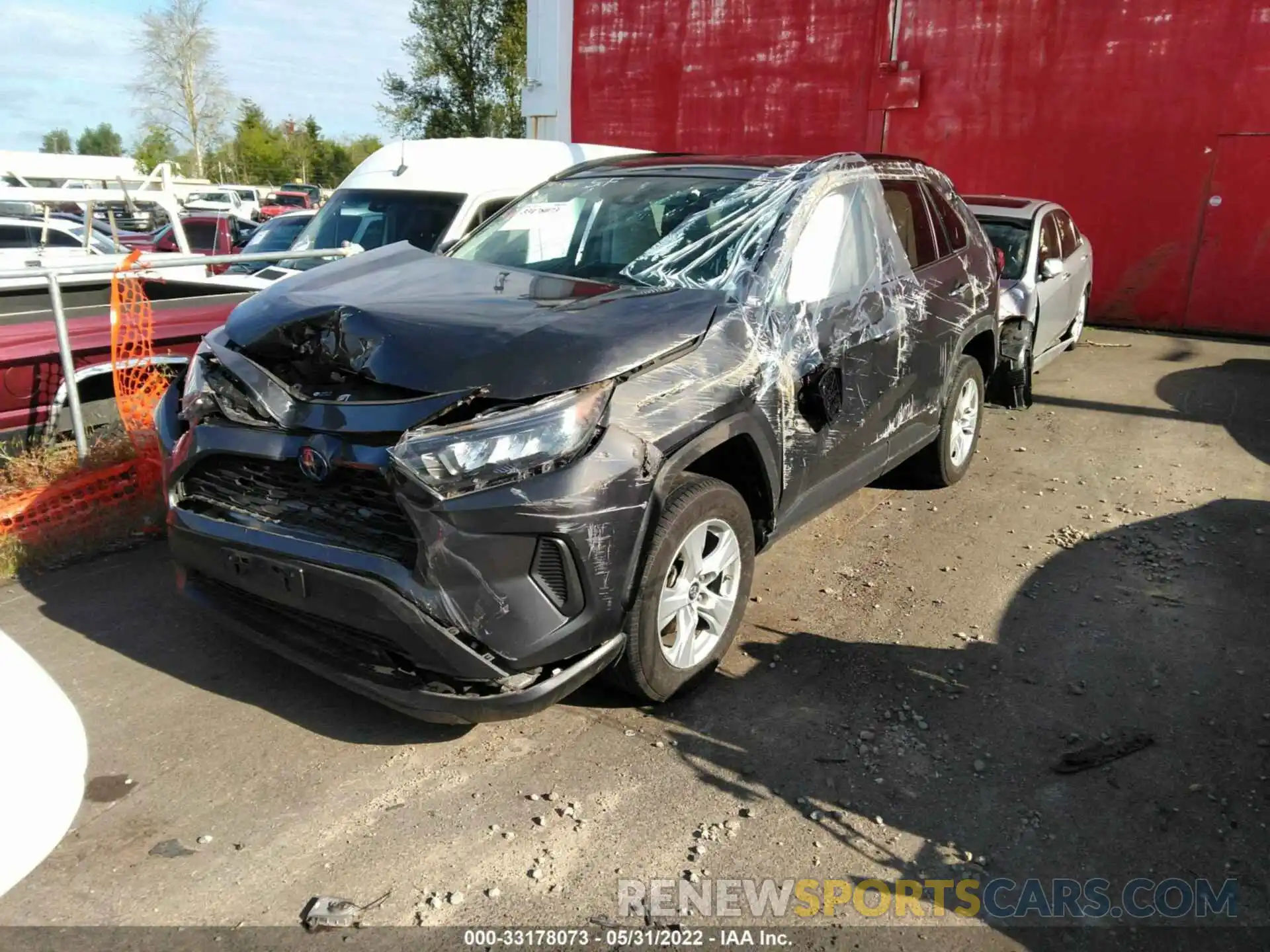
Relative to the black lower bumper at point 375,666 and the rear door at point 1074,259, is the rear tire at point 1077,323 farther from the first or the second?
the black lower bumper at point 375,666

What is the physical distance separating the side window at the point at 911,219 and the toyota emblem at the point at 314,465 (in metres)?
3.15

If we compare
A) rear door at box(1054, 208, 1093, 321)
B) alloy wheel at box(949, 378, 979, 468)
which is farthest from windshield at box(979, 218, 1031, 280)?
alloy wheel at box(949, 378, 979, 468)

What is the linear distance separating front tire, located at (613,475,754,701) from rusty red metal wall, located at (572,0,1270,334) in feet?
34.7

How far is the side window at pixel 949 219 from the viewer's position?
5.40 m

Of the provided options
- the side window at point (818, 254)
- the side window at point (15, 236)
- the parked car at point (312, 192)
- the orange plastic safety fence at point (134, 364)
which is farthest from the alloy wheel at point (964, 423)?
the parked car at point (312, 192)

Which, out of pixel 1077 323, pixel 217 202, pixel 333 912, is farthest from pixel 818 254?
pixel 217 202

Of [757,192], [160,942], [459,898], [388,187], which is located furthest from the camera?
[388,187]

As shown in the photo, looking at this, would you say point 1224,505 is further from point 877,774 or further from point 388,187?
point 388,187

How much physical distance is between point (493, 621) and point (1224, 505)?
4.82 meters

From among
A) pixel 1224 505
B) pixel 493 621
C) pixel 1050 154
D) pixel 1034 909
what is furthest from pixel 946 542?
pixel 1050 154

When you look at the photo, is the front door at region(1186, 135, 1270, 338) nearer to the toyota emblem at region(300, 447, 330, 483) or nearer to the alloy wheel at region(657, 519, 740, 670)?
the alloy wheel at region(657, 519, 740, 670)

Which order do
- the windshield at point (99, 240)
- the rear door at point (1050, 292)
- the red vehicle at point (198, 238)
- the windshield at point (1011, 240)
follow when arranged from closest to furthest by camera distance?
the windshield at point (1011, 240) < the rear door at point (1050, 292) < the windshield at point (99, 240) < the red vehicle at point (198, 238)

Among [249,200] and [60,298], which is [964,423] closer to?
[60,298]

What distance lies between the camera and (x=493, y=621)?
2824 millimetres
